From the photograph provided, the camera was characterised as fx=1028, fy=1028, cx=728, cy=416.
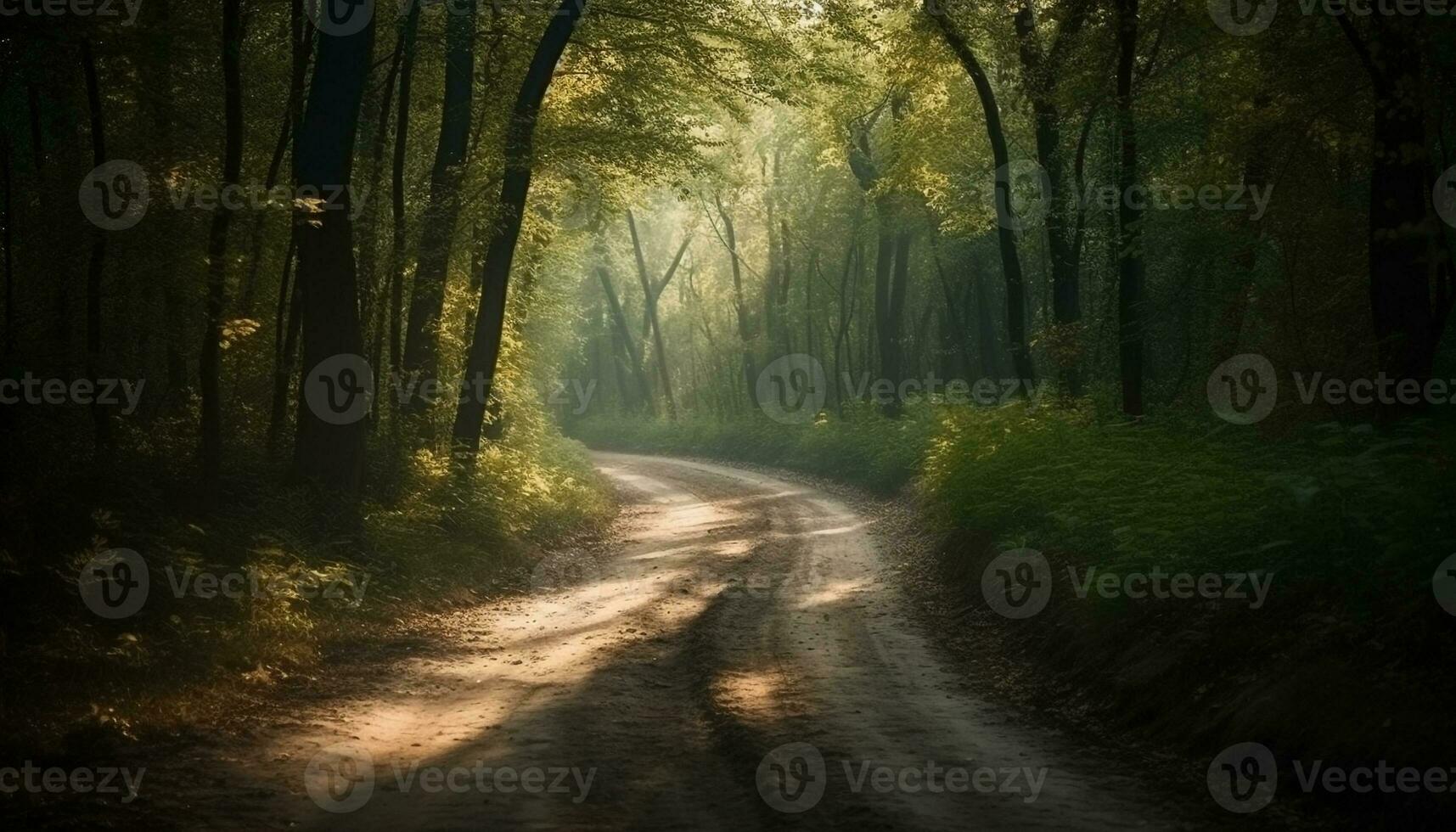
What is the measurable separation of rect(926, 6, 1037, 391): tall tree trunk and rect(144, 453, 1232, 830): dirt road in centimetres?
900

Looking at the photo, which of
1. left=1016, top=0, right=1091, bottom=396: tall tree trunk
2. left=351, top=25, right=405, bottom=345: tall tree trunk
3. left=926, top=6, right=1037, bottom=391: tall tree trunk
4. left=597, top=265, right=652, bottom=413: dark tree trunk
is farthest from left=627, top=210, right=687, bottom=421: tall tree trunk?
left=351, top=25, right=405, bottom=345: tall tree trunk

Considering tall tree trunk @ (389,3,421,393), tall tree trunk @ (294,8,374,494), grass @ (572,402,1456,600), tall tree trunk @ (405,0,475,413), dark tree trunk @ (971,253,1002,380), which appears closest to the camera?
grass @ (572,402,1456,600)

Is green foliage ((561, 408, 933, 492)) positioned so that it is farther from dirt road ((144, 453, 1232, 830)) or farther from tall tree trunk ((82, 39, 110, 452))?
tall tree trunk ((82, 39, 110, 452))

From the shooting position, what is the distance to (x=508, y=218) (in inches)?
700

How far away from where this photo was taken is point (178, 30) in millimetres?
10406

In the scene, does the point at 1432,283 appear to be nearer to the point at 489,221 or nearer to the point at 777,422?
the point at 489,221

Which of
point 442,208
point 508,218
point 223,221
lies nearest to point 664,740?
point 223,221

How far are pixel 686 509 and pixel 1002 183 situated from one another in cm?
1118

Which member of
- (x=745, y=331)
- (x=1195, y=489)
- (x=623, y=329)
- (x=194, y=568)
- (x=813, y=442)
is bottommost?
(x=813, y=442)

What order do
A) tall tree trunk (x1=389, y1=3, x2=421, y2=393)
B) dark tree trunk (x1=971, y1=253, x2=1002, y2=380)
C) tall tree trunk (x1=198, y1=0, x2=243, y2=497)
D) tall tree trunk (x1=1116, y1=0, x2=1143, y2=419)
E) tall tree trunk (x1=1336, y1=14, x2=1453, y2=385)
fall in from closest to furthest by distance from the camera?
1. tall tree trunk (x1=1336, y1=14, x2=1453, y2=385)
2. tall tree trunk (x1=198, y1=0, x2=243, y2=497)
3. tall tree trunk (x1=1116, y1=0, x2=1143, y2=419)
4. tall tree trunk (x1=389, y1=3, x2=421, y2=393)
5. dark tree trunk (x1=971, y1=253, x2=1002, y2=380)

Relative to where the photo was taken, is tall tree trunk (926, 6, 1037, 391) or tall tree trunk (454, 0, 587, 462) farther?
tall tree trunk (926, 6, 1037, 391)

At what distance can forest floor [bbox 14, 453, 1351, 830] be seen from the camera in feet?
21.0

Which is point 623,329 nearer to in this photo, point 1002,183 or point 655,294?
point 655,294

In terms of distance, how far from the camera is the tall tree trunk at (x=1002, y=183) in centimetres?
1867
